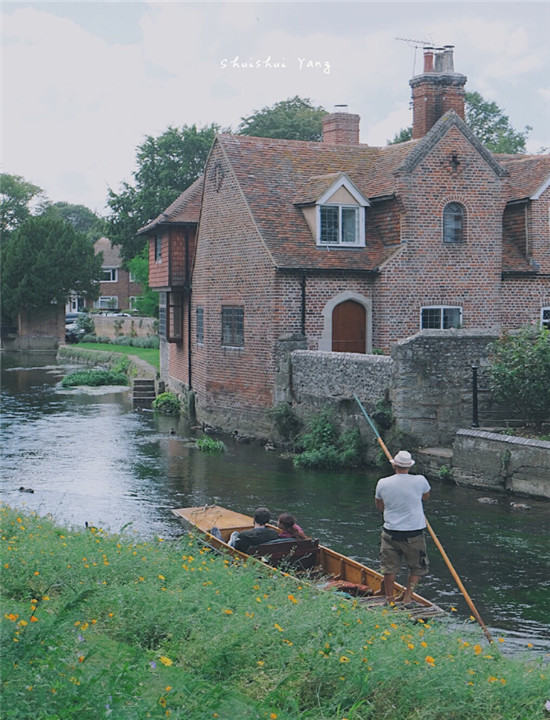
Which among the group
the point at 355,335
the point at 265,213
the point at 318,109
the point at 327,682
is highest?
the point at 318,109

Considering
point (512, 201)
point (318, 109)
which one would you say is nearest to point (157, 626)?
point (512, 201)

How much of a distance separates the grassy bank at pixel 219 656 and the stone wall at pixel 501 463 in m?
9.31

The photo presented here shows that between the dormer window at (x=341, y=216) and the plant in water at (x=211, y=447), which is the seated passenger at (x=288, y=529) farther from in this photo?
the dormer window at (x=341, y=216)

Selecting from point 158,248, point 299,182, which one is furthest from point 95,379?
point 299,182

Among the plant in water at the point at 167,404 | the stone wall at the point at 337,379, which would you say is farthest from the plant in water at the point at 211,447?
the plant in water at the point at 167,404

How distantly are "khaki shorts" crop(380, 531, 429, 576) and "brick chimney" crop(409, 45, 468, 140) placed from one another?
2022 cm

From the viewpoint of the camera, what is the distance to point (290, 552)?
12500 mm

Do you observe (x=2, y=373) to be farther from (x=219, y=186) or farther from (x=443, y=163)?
(x=443, y=163)

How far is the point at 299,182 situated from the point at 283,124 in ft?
110

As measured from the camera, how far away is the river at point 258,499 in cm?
1366

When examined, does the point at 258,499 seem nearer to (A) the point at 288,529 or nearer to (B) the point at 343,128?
(A) the point at 288,529

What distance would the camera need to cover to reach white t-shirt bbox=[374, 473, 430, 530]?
11.1 meters

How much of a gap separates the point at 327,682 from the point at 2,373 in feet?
142

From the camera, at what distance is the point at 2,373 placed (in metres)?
47.9
